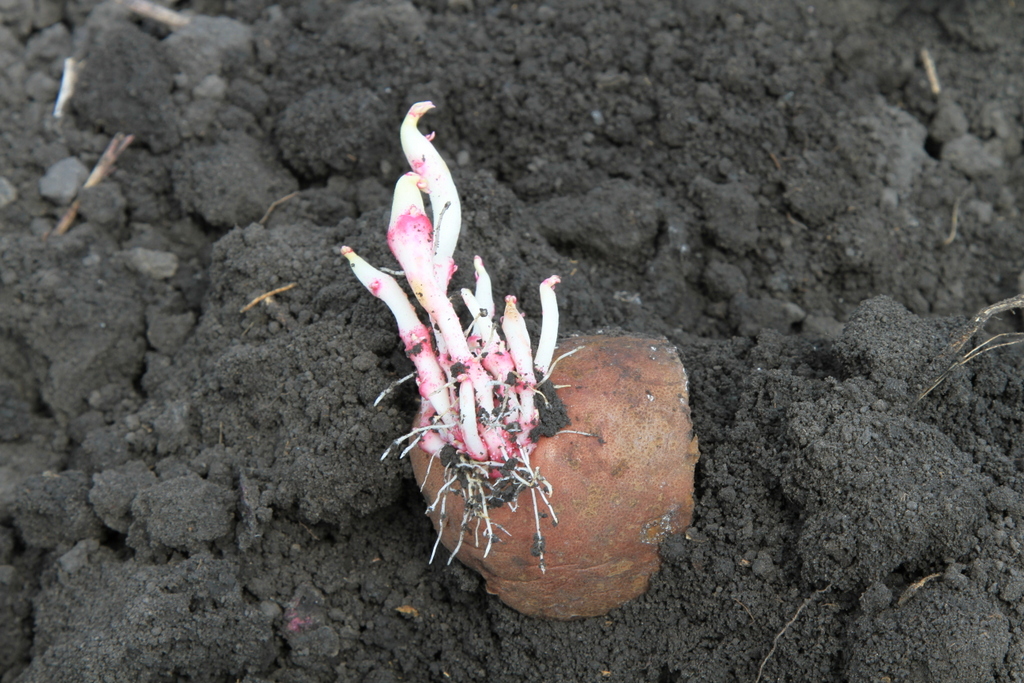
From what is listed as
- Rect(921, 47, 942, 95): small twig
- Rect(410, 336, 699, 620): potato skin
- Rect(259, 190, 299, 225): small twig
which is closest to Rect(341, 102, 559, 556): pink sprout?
Rect(410, 336, 699, 620): potato skin

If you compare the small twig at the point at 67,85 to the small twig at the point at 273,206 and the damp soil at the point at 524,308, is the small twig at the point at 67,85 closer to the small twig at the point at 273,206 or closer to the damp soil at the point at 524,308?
the damp soil at the point at 524,308

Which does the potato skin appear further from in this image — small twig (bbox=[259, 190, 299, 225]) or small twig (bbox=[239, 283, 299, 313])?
small twig (bbox=[259, 190, 299, 225])

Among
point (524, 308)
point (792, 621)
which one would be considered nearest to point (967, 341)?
point (792, 621)

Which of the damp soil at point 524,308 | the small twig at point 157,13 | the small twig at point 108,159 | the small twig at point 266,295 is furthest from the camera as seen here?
the small twig at point 157,13

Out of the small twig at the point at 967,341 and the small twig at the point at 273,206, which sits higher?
the small twig at the point at 967,341

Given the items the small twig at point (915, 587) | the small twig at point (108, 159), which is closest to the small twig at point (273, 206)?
the small twig at point (108, 159)
